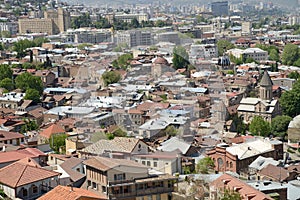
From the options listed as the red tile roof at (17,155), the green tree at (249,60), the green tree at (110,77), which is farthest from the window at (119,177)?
the green tree at (249,60)

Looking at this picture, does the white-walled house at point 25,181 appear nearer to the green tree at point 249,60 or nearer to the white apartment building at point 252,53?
the green tree at point 249,60

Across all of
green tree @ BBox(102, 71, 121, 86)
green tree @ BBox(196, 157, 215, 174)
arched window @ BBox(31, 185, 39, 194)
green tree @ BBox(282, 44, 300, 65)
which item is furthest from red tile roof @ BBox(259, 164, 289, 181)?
green tree @ BBox(282, 44, 300, 65)

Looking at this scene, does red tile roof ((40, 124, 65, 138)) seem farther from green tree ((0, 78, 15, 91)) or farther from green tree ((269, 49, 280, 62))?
green tree ((269, 49, 280, 62))

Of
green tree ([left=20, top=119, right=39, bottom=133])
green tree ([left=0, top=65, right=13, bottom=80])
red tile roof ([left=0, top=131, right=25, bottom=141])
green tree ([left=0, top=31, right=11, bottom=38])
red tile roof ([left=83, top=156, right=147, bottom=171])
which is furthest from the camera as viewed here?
green tree ([left=0, top=31, right=11, bottom=38])

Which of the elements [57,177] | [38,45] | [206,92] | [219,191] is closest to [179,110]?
[206,92]

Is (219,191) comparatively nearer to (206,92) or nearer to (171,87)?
(206,92)
